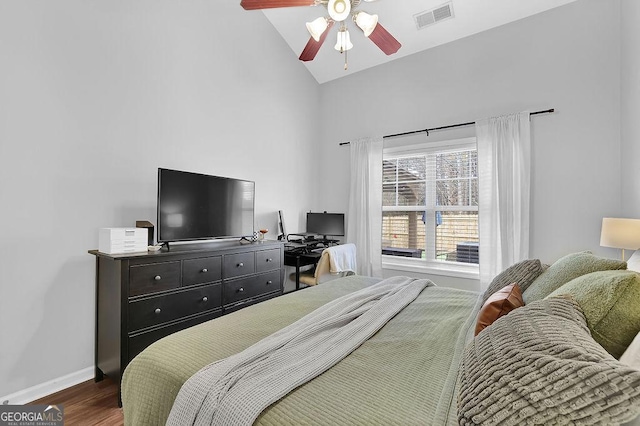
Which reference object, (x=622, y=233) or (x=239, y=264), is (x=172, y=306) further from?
(x=622, y=233)

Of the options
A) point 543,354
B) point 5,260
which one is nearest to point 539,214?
point 543,354

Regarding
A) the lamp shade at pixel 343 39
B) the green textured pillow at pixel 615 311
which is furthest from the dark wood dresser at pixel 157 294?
the green textured pillow at pixel 615 311

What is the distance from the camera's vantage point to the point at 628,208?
2500mm

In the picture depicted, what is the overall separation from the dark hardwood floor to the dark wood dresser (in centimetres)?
10

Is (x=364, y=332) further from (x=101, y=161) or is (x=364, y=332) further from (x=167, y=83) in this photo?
(x=167, y=83)

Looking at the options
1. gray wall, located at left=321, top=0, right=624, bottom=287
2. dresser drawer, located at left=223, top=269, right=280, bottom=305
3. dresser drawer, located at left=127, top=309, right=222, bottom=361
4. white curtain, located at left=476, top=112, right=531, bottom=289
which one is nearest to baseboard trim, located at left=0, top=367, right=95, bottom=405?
dresser drawer, located at left=127, top=309, right=222, bottom=361

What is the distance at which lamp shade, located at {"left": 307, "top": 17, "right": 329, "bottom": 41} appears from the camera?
2.16 meters

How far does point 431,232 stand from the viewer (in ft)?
12.4

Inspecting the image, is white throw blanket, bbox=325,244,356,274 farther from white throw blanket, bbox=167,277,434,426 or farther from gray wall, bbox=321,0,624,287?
white throw blanket, bbox=167,277,434,426

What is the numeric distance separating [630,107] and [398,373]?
3061mm

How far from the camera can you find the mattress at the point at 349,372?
2.65 ft

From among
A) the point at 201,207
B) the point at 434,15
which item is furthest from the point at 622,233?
the point at 201,207

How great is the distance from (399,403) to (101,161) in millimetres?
2567

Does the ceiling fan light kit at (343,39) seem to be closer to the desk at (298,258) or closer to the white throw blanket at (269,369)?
the white throw blanket at (269,369)
